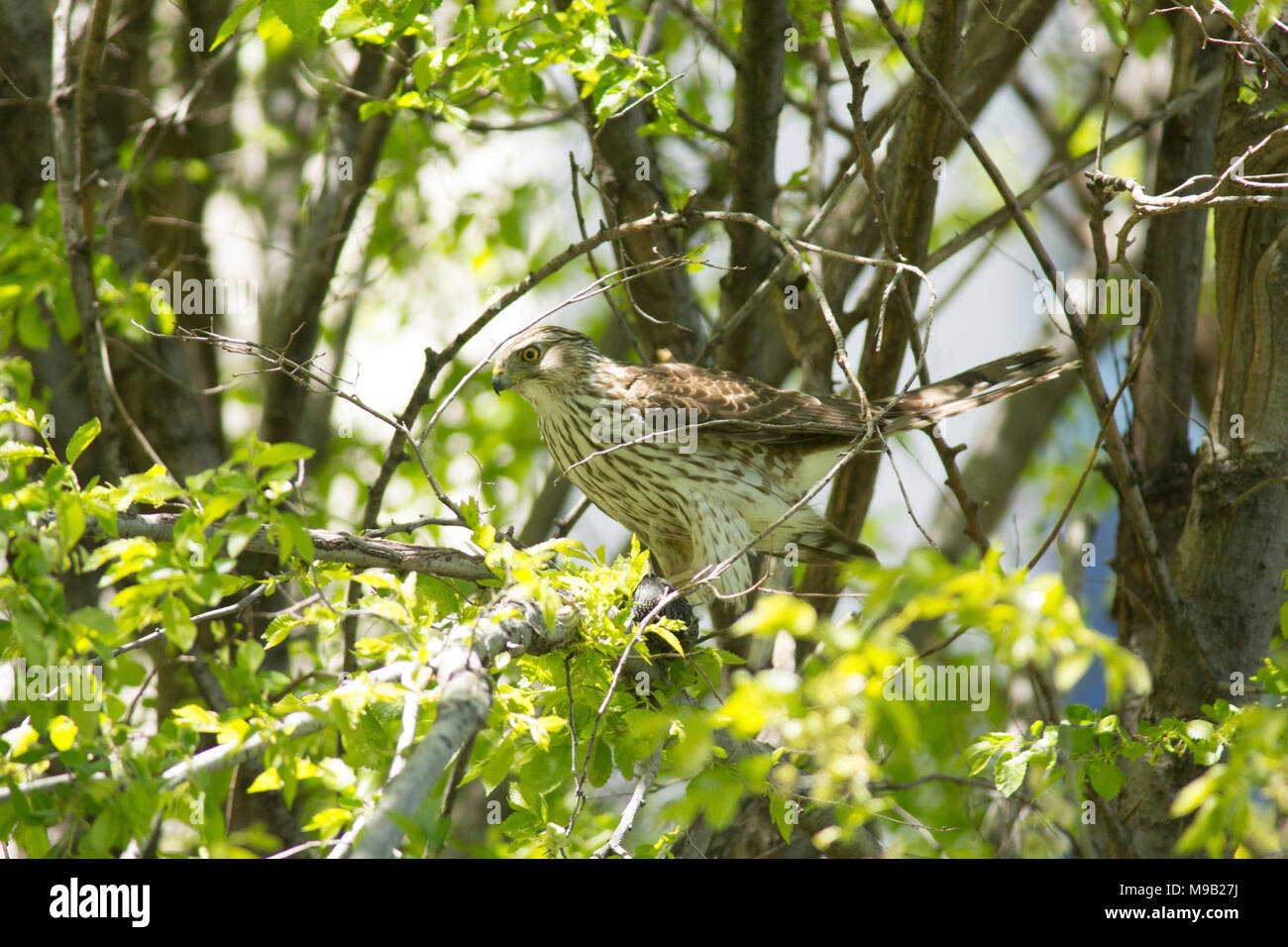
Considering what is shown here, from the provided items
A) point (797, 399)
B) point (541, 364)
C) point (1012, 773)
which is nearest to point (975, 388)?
point (797, 399)

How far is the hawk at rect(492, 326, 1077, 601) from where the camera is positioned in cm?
464

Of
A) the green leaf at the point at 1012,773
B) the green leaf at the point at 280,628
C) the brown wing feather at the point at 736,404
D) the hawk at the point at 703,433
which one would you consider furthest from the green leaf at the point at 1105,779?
the green leaf at the point at 280,628

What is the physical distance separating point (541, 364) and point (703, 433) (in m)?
0.78

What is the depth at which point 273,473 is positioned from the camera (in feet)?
7.06

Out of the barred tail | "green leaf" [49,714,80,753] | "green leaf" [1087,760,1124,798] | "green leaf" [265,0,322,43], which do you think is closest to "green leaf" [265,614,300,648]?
"green leaf" [49,714,80,753]

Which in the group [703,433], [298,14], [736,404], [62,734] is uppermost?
[298,14]

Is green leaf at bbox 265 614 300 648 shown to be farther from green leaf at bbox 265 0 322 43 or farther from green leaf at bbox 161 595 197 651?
green leaf at bbox 265 0 322 43

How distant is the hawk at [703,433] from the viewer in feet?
15.2

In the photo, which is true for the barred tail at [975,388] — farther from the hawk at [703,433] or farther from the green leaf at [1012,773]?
the green leaf at [1012,773]

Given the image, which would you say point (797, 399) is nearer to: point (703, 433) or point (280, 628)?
point (703, 433)

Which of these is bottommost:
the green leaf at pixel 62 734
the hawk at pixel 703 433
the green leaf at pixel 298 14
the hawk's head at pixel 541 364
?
the green leaf at pixel 62 734

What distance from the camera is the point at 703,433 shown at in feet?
15.5

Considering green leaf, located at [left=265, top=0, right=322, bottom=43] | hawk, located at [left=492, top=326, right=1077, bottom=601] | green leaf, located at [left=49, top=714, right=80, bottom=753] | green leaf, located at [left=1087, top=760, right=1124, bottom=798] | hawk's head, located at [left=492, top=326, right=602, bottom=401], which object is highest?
green leaf, located at [left=265, top=0, right=322, bottom=43]

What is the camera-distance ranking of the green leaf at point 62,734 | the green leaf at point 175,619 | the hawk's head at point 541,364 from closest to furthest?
the green leaf at point 175,619 → the green leaf at point 62,734 → the hawk's head at point 541,364
